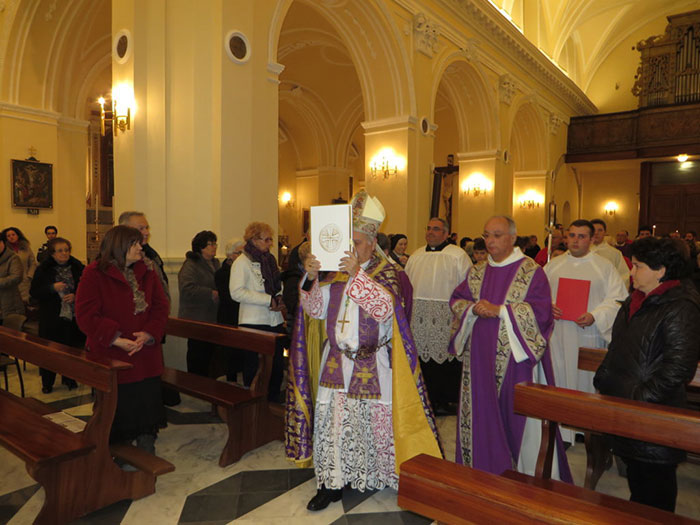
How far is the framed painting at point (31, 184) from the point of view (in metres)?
7.98

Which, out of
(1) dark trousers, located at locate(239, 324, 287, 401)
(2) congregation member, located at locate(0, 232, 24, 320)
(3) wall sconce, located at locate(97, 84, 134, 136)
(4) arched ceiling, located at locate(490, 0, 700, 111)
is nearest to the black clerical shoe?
(1) dark trousers, located at locate(239, 324, 287, 401)

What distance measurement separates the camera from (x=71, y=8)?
827cm

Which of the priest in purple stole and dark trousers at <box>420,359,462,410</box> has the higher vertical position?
the priest in purple stole

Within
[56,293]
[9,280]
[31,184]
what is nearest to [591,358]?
[56,293]

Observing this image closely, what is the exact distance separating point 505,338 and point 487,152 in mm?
10103

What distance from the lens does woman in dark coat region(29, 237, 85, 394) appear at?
15.9 feet

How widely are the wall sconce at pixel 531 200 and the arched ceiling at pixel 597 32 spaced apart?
14.6 feet

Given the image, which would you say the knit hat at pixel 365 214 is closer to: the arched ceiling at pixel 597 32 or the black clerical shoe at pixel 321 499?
the black clerical shoe at pixel 321 499

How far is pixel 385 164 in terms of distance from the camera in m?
9.50

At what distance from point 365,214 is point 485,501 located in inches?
60.0

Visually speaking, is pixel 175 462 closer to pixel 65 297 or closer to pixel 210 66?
pixel 65 297

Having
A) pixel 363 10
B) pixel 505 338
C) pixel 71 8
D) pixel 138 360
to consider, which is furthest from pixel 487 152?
pixel 138 360

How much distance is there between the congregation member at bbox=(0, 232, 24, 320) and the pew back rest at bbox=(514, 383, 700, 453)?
Result: 565 centimetres

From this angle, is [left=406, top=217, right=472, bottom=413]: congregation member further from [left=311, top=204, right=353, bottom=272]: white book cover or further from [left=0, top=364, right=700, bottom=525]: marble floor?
[left=311, top=204, right=353, bottom=272]: white book cover
